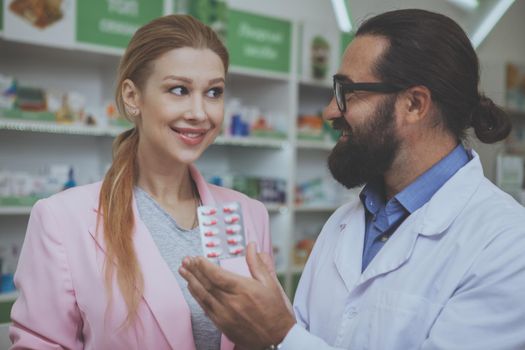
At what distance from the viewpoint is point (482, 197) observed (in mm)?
1316

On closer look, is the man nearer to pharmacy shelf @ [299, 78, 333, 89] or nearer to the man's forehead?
the man's forehead

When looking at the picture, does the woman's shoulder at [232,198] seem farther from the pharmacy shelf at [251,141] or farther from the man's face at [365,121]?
the pharmacy shelf at [251,141]

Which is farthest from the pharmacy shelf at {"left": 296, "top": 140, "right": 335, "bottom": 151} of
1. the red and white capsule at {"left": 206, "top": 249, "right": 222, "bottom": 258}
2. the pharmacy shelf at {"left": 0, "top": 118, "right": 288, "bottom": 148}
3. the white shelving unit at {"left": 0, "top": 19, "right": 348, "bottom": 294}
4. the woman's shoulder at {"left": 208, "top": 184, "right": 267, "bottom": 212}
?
the red and white capsule at {"left": 206, "top": 249, "right": 222, "bottom": 258}

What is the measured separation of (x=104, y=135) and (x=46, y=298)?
2.25 metres

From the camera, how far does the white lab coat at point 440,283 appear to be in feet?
3.80

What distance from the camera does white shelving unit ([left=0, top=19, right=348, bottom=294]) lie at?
338 centimetres

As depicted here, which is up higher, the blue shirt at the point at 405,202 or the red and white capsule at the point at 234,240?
the blue shirt at the point at 405,202

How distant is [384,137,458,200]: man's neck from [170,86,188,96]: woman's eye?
61 centimetres

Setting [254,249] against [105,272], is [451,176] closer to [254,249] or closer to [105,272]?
[254,249]

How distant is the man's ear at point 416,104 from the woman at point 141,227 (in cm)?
53

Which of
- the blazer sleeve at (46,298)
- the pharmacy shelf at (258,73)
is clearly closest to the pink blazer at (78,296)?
the blazer sleeve at (46,298)

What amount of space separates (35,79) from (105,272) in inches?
94.4

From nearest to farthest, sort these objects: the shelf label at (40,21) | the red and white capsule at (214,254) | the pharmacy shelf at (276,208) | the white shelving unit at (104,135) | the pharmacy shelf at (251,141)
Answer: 1. the red and white capsule at (214,254)
2. the shelf label at (40,21)
3. the white shelving unit at (104,135)
4. the pharmacy shelf at (251,141)
5. the pharmacy shelf at (276,208)

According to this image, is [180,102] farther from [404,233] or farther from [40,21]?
[40,21]
